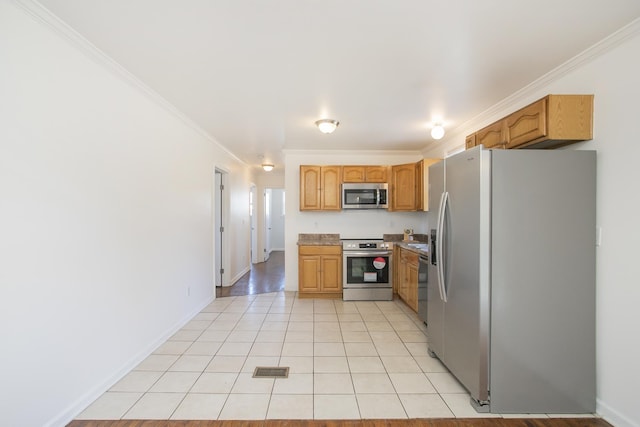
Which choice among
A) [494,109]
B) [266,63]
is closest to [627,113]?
[494,109]

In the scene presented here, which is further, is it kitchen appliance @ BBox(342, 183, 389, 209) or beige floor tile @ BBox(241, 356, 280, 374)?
kitchen appliance @ BBox(342, 183, 389, 209)

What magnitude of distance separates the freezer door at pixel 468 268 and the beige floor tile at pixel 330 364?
89cm

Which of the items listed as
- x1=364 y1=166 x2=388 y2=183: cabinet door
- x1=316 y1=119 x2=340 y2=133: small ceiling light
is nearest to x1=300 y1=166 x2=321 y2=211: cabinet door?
x1=364 y1=166 x2=388 y2=183: cabinet door

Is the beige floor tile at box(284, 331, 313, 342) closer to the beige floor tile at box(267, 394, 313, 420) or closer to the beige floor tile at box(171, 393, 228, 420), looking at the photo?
the beige floor tile at box(267, 394, 313, 420)

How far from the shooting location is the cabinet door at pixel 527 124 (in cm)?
207

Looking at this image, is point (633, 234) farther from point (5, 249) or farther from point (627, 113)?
point (5, 249)

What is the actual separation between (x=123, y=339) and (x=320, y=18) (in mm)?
2859

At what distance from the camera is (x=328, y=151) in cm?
519

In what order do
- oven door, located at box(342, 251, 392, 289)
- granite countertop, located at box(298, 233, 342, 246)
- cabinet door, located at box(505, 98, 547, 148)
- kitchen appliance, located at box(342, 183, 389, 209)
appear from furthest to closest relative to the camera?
granite countertop, located at box(298, 233, 342, 246) < kitchen appliance, located at box(342, 183, 389, 209) < oven door, located at box(342, 251, 392, 289) < cabinet door, located at box(505, 98, 547, 148)

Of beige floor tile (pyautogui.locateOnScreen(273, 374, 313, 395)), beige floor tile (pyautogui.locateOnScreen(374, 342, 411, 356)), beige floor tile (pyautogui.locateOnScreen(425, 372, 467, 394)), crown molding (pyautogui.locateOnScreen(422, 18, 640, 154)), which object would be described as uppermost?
crown molding (pyautogui.locateOnScreen(422, 18, 640, 154))

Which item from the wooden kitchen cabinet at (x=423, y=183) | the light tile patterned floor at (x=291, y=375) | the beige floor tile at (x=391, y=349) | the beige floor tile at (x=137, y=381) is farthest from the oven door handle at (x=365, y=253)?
the beige floor tile at (x=137, y=381)

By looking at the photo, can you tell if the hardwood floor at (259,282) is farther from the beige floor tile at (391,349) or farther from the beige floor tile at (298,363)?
the beige floor tile at (391,349)

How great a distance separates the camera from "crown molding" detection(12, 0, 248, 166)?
5.35 ft

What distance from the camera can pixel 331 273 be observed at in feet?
15.7
